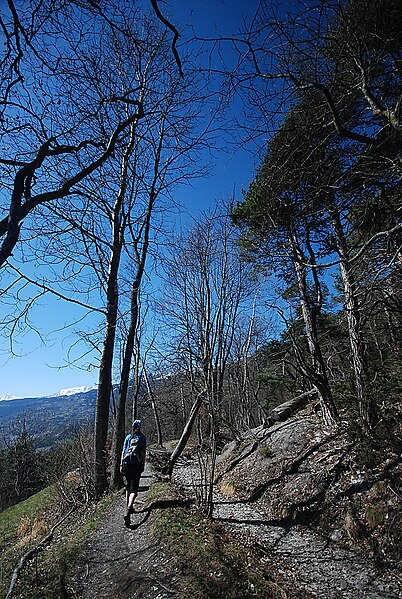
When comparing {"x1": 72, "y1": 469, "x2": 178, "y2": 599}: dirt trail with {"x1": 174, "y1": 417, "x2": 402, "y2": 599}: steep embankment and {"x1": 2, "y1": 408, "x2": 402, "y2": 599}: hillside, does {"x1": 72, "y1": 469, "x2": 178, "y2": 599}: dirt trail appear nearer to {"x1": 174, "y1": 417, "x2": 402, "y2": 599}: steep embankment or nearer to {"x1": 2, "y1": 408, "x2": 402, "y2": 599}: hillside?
{"x1": 2, "y1": 408, "x2": 402, "y2": 599}: hillside

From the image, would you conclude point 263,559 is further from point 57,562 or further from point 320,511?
point 57,562

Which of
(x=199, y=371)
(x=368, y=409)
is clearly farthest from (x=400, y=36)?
(x=368, y=409)

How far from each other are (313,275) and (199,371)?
4.56m

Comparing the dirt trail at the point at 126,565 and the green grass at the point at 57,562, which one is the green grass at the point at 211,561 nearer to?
the dirt trail at the point at 126,565

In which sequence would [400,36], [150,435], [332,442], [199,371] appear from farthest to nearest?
[150,435] → [332,442] → [199,371] → [400,36]

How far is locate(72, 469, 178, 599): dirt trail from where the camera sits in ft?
13.1

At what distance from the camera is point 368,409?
744cm

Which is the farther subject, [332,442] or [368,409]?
[332,442]

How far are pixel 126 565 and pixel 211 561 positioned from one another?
1263 mm

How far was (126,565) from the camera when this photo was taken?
15.4 ft

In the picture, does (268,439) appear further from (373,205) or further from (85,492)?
(373,205)

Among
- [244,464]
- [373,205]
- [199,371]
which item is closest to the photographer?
[373,205]

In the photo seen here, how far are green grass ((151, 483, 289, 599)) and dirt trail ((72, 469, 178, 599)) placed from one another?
0.20 m

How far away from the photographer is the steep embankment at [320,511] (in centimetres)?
452
